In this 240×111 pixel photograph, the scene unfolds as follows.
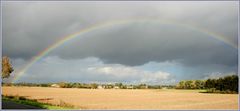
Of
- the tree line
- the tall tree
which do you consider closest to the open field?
the tall tree

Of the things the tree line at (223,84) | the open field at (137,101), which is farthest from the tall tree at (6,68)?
the tree line at (223,84)

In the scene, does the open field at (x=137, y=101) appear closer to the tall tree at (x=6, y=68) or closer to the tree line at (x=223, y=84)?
the tall tree at (x=6, y=68)

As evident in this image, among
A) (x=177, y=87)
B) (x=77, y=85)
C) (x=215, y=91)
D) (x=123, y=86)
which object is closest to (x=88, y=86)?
(x=77, y=85)

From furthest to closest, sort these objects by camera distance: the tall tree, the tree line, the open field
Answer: the tree line
the tall tree
the open field

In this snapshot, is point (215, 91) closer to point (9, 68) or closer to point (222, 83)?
point (222, 83)

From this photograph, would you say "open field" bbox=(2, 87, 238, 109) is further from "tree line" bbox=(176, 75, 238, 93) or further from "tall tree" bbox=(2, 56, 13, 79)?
"tree line" bbox=(176, 75, 238, 93)

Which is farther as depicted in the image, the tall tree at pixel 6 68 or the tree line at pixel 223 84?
the tree line at pixel 223 84

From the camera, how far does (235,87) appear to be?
8881 centimetres

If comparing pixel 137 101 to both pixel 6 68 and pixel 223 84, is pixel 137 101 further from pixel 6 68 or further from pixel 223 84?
pixel 223 84

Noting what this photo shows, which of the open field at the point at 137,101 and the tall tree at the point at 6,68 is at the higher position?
the tall tree at the point at 6,68

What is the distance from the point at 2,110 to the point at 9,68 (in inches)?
1532

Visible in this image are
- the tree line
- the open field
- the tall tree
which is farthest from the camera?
the tree line

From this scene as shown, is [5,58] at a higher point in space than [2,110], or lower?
higher

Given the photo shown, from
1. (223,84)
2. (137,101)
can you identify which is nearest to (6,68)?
(137,101)
